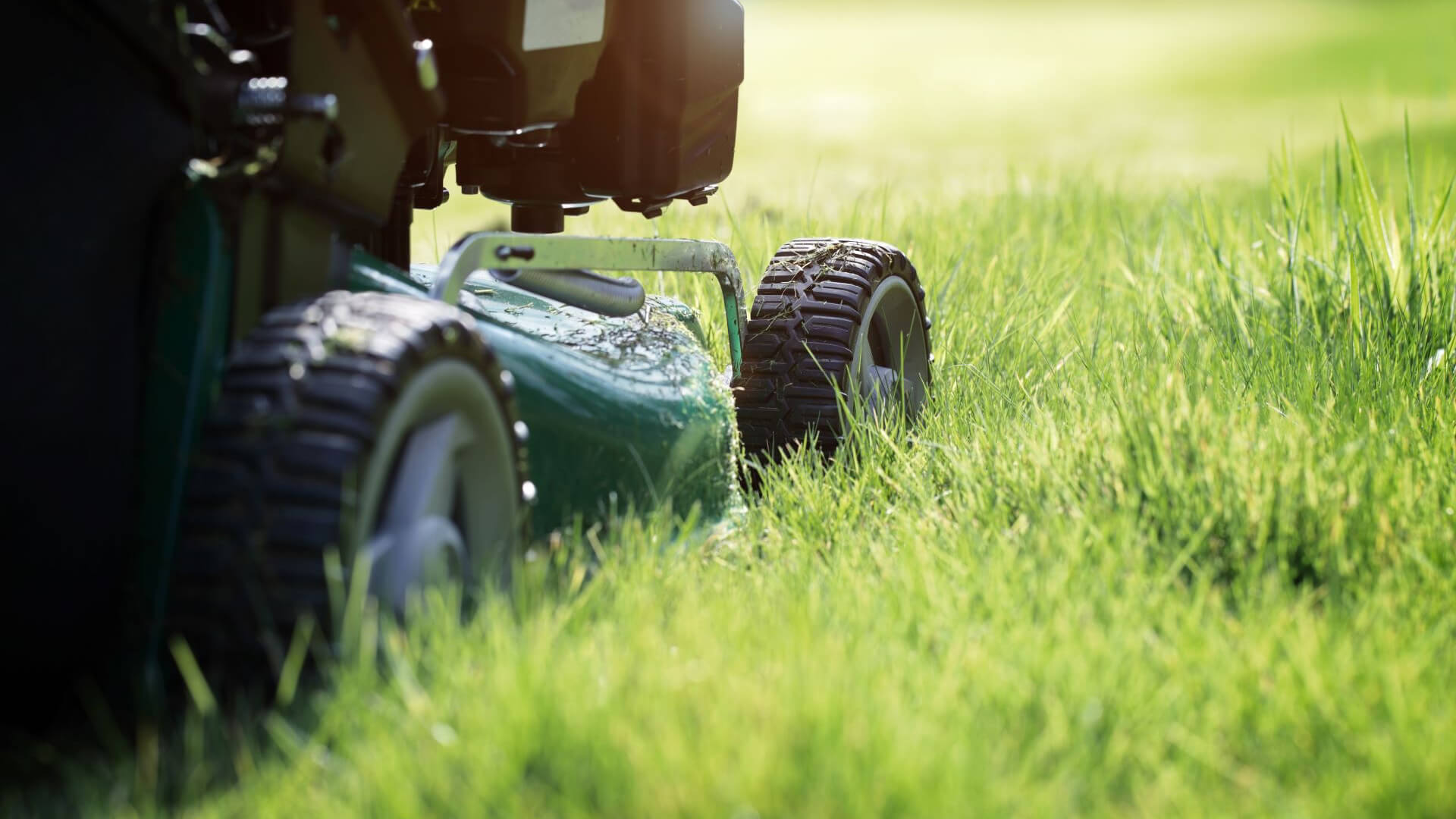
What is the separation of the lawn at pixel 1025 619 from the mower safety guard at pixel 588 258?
1.00ft

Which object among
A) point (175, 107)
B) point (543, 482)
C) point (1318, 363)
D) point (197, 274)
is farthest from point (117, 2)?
point (1318, 363)

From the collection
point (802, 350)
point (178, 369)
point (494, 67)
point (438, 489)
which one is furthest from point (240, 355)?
point (802, 350)

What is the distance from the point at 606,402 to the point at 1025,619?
69cm

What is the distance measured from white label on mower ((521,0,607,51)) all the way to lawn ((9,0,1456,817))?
66 cm

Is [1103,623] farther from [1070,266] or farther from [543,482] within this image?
[1070,266]

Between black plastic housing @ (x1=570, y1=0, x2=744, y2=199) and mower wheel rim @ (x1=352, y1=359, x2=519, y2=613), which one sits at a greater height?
black plastic housing @ (x1=570, y1=0, x2=744, y2=199)

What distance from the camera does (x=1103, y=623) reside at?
1433 millimetres

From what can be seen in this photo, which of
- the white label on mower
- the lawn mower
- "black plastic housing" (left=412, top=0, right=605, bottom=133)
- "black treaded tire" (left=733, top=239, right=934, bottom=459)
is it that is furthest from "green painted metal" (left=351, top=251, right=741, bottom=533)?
the white label on mower

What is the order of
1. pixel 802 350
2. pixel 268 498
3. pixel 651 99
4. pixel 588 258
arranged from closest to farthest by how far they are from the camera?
pixel 268 498 → pixel 588 258 → pixel 651 99 → pixel 802 350

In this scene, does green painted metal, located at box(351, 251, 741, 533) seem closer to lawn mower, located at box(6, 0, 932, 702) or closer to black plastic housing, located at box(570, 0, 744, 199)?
lawn mower, located at box(6, 0, 932, 702)

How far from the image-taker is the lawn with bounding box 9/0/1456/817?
104 cm

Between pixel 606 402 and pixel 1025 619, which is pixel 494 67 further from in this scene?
pixel 1025 619

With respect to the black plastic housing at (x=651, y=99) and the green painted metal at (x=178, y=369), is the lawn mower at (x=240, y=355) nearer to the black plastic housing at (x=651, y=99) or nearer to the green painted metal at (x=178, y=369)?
the green painted metal at (x=178, y=369)

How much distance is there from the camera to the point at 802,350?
230 centimetres
